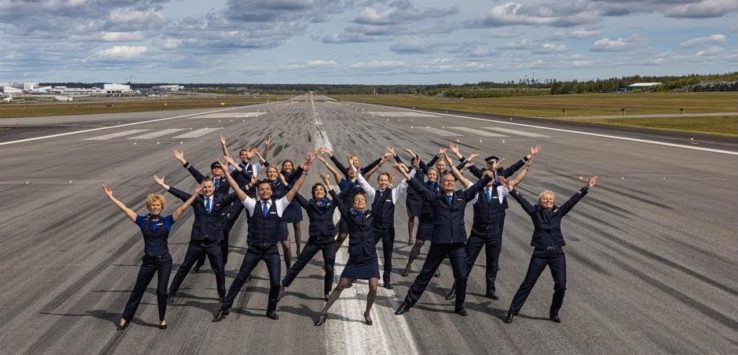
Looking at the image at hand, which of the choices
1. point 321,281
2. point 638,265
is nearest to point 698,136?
point 638,265

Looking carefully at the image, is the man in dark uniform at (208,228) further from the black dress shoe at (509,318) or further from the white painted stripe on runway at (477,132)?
the white painted stripe on runway at (477,132)

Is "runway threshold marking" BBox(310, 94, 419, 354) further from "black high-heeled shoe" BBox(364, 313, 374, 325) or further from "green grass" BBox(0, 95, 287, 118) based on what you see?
"green grass" BBox(0, 95, 287, 118)

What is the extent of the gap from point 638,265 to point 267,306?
776 centimetres

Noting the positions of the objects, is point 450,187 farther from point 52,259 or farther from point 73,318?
point 52,259

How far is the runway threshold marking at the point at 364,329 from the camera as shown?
7949 mm

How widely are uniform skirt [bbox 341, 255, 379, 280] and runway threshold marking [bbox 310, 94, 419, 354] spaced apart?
0.80 m

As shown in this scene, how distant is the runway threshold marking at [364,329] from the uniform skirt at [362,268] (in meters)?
0.80

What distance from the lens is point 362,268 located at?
28.3ft

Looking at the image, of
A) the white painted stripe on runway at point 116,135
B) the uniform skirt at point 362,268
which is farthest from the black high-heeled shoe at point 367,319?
the white painted stripe on runway at point 116,135

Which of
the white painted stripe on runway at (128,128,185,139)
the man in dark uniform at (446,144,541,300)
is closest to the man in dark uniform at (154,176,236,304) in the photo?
the man in dark uniform at (446,144,541,300)

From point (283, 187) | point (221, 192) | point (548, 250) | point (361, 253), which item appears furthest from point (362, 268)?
point (221, 192)

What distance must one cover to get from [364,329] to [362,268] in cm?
92

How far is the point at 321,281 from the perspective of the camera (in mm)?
11016

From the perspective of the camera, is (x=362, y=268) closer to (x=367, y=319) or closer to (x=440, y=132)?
(x=367, y=319)
